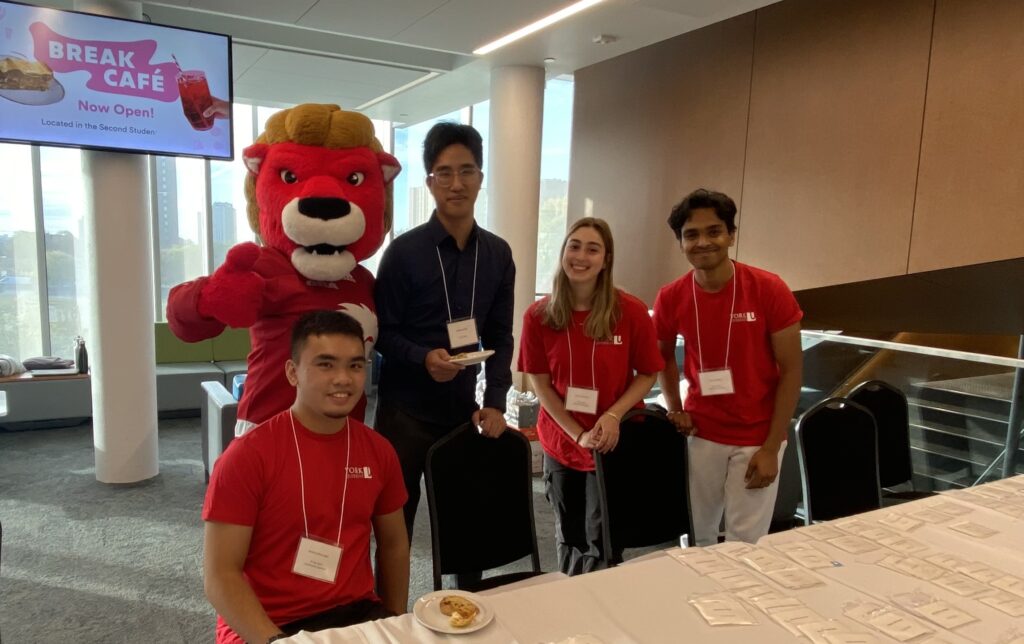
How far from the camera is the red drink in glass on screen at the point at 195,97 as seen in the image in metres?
3.74

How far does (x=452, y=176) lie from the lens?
202cm

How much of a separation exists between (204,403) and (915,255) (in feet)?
13.5

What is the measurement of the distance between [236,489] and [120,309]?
9.71 ft

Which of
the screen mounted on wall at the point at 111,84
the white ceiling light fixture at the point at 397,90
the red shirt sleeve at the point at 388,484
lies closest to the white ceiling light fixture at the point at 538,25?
the white ceiling light fixture at the point at 397,90

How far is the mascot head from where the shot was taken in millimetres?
1906

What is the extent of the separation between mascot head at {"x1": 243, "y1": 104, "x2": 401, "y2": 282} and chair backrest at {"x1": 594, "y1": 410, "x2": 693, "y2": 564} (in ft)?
3.48

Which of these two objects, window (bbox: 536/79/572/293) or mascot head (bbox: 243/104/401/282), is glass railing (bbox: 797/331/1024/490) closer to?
window (bbox: 536/79/572/293)

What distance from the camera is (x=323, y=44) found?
4.61 m

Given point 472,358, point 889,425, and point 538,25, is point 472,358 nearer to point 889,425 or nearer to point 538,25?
point 889,425

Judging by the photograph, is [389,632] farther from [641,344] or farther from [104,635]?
[104,635]

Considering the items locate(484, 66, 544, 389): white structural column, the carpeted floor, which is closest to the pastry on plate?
the carpeted floor

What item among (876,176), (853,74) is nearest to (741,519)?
(876,176)

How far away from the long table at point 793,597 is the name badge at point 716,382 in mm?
616

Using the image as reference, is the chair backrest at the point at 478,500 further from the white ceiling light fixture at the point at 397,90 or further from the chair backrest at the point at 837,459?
the white ceiling light fixture at the point at 397,90
